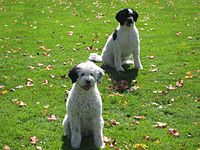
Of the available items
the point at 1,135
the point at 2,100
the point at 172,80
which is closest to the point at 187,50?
the point at 172,80

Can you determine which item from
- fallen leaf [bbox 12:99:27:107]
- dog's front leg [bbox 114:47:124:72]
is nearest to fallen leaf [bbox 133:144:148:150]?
fallen leaf [bbox 12:99:27:107]

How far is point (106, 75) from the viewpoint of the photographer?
Answer: 11039 mm

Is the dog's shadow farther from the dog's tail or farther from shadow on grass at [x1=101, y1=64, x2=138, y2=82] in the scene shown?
the dog's tail

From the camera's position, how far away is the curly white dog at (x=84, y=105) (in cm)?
683

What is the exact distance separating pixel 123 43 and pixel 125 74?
34.6 inches

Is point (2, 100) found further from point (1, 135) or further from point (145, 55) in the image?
point (145, 55)

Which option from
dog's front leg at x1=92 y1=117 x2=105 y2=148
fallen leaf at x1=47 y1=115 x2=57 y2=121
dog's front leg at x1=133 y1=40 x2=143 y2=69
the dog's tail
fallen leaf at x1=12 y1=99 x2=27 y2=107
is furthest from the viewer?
the dog's tail

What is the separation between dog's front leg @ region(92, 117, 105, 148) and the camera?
700 cm

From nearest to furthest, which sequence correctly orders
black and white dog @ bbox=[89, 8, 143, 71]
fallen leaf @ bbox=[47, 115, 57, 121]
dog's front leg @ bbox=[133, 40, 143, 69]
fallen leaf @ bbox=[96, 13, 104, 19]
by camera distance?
1. fallen leaf @ bbox=[47, 115, 57, 121]
2. black and white dog @ bbox=[89, 8, 143, 71]
3. dog's front leg @ bbox=[133, 40, 143, 69]
4. fallen leaf @ bbox=[96, 13, 104, 19]

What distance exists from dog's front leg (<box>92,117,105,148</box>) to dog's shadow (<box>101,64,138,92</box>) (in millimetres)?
3351

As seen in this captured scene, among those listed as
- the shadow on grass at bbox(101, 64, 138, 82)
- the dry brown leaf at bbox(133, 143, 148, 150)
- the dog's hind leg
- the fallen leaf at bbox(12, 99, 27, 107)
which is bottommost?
the shadow on grass at bbox(101, 64, 138, 82)

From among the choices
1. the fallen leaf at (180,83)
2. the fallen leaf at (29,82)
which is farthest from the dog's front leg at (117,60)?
the fallen leaf at (29,82)

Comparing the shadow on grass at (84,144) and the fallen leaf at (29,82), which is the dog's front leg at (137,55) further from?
the shadow on grass at (84,144)

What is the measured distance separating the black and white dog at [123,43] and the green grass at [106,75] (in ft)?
1.96
